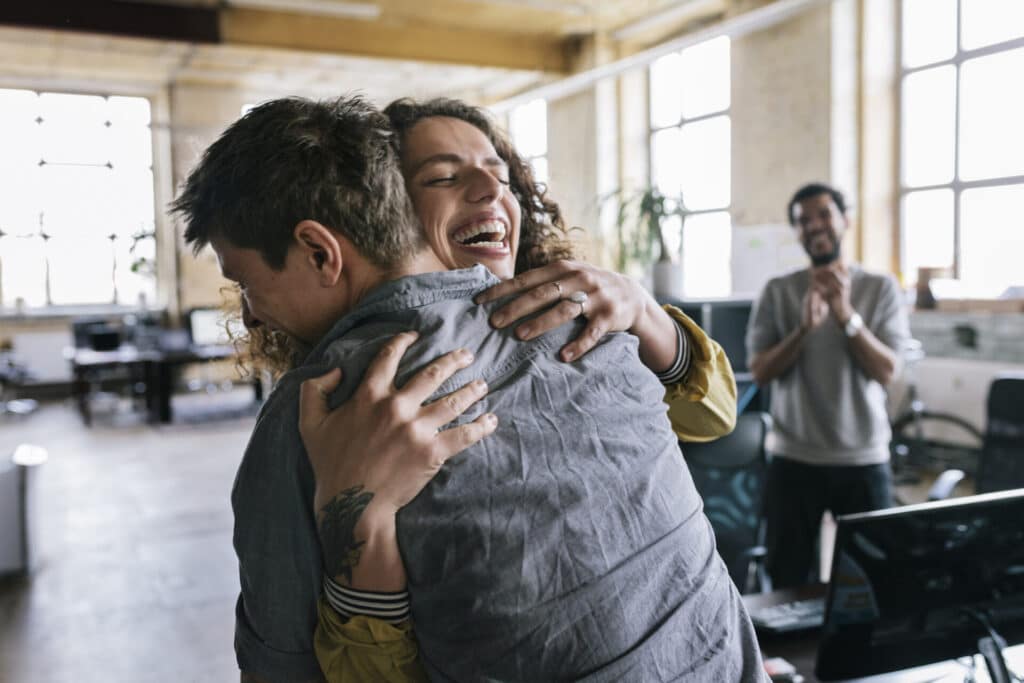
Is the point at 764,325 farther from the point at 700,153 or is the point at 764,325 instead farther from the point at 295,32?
the point at 295,32

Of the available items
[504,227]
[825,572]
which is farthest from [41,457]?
[504,227]

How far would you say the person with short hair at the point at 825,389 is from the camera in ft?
9.96

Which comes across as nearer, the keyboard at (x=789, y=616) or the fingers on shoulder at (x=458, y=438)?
the fingers on shoulder at (x=458, y=438)

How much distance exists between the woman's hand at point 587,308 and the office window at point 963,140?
6.64 meters

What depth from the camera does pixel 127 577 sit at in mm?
4629

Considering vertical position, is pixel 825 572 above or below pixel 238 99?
below

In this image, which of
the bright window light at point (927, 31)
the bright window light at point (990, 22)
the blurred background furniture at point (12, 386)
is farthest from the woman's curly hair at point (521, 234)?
the blurred background furniture at point (12, 386)

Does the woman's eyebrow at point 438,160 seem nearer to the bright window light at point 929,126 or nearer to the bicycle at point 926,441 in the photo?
the bicycle at point 926,441

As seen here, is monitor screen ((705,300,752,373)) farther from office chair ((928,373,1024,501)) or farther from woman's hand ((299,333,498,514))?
woman's hand ((299,333,498,514))

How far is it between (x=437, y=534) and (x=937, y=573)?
3.17 feet

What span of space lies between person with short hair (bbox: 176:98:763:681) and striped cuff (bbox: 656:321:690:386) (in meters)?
0.29

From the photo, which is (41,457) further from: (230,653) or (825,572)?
(825,572)

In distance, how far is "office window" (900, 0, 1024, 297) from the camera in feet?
22.1

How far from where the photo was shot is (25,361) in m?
12.0
